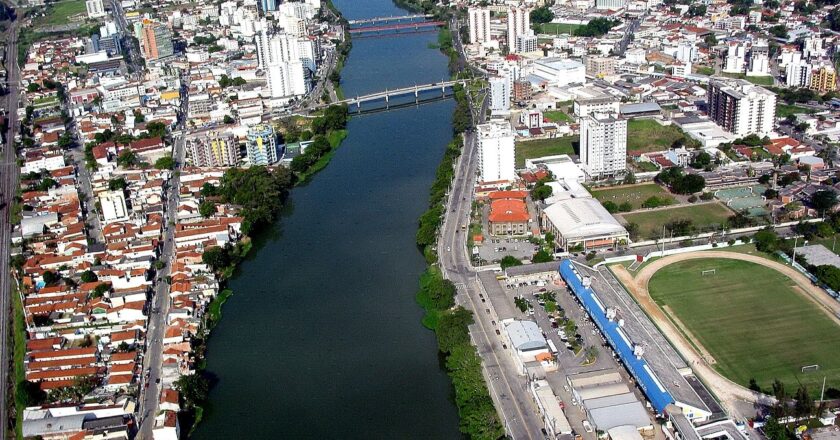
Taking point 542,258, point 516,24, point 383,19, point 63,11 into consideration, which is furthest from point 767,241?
point 63,11

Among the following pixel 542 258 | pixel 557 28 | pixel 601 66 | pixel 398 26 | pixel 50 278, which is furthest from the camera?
pixel 398 26

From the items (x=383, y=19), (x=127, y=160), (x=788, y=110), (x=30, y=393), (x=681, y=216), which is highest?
(x=383, y=19)

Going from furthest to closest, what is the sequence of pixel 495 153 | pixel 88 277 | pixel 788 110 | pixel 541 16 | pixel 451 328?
pixel 541 16
pixel 788 110
pixel 495 153
pixel 88 277
pixel 451 328

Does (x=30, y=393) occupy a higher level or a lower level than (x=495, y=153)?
lower

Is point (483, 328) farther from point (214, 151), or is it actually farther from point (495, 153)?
point (214, 151)

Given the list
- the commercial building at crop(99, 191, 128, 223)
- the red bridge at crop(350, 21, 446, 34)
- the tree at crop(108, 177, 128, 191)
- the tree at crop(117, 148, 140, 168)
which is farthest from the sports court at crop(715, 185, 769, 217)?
the red bridge at crop(350, 21, 446, 34)

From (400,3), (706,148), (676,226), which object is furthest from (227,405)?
(400,3)
